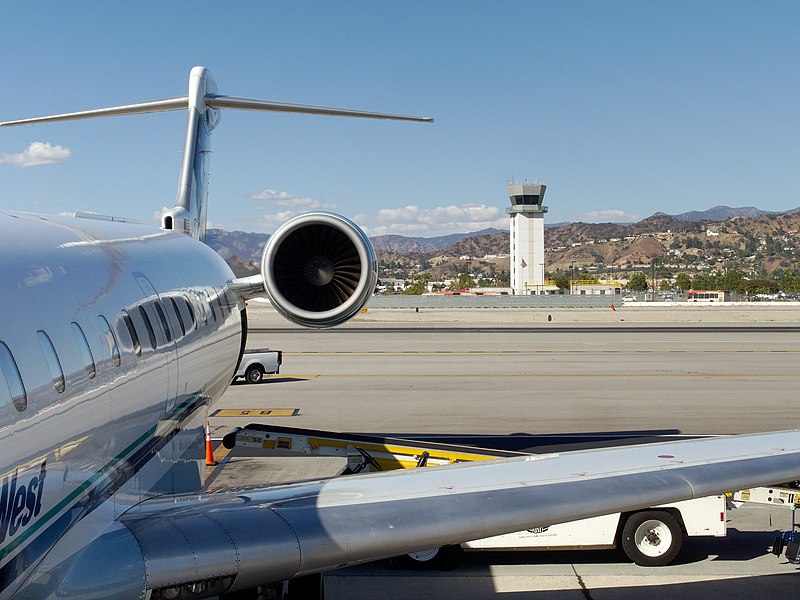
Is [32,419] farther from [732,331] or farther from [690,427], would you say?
[732,331]

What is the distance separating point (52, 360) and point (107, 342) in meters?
1.25

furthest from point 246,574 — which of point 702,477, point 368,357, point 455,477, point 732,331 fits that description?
point 732,331

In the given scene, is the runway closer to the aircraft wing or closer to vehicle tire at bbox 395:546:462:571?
vehicle tire at bbox 395:546:462:571

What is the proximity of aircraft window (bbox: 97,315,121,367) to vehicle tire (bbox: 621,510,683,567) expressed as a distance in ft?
24.1

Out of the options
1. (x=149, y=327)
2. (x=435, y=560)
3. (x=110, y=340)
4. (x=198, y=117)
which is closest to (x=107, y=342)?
(x=110, y=340)

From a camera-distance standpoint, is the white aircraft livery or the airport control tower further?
the airport control tower

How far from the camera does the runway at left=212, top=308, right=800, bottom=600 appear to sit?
10789 millimetres

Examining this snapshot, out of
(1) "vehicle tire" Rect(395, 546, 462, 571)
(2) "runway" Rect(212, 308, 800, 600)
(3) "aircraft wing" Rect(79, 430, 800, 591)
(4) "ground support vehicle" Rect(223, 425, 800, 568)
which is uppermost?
(3) "aircraft wing" Rect(79, 430, 800, 591)

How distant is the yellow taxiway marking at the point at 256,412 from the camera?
78.5ft

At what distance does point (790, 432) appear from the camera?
930cm

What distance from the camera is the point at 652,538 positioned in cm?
1144

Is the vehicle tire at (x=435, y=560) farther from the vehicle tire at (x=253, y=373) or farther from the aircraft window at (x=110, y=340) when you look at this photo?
the vehicle tire at (x=253, y=373)

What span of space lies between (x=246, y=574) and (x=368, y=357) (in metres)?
34.1

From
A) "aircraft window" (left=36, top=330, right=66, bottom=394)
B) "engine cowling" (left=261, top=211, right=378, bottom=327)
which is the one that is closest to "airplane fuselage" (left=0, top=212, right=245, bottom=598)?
"aircraft window" (left=36, top=330, right=66, bottom=394)
